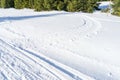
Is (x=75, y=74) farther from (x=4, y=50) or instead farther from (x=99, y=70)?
(x=4, y=50)

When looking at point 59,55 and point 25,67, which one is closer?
point 25,67

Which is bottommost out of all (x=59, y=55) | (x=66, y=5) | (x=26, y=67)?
(x=66, y=5)

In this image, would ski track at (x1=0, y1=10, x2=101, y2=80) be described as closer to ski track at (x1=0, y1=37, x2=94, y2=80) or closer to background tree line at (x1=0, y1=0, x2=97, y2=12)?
ski track at (x1=0, y1=37, x2=94, y2=80)

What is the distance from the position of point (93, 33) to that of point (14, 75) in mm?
6620

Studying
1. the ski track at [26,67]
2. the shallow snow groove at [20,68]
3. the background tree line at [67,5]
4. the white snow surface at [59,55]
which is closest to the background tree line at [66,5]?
the background tree line at [67,5]

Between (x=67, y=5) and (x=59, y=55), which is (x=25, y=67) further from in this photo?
(x=67, y=5)

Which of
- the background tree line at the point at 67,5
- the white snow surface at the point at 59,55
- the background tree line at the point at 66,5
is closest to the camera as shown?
the white snow surface at the point at 59,55

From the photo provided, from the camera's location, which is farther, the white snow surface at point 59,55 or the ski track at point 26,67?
the white snow surface at point 59,55

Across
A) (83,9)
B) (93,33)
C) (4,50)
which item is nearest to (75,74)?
(4,50)

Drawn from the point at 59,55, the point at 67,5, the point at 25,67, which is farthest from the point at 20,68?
the point at 67,5

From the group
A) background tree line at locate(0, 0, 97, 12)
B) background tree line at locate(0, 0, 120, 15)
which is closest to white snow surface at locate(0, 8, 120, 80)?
background tree line at locate(0, 0, 120, 15)

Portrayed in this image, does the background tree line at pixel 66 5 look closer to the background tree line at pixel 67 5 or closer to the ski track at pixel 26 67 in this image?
the background tree line at pixel 67 5

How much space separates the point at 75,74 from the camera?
21.5 ft

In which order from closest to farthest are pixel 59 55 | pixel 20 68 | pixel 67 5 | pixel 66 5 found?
pixel 20 68 → pixel 59 55 → pixel 67 5 → pixel 66 5
